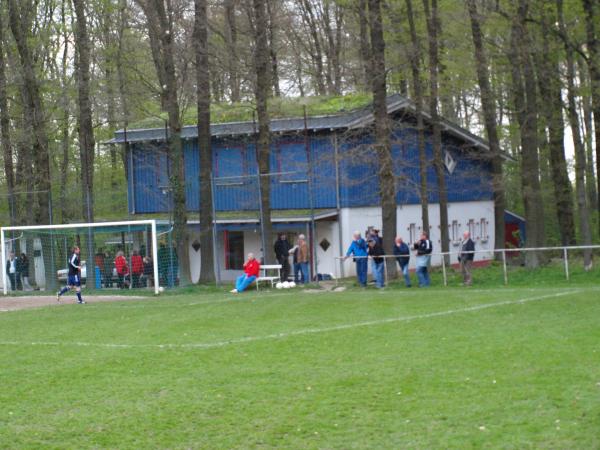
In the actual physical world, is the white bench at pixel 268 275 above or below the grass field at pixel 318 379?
above

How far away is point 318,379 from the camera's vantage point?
12312 millimetres

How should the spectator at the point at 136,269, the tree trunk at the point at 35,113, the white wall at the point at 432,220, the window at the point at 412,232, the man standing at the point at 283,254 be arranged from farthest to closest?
the window at the point at 412,232
the white wall at the point at 432,220
the tree trunk at the point at 35,113
the spectator at the point at 136,269
the man standing at the point at 283,254

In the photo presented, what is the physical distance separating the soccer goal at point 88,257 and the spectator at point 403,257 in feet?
26.2

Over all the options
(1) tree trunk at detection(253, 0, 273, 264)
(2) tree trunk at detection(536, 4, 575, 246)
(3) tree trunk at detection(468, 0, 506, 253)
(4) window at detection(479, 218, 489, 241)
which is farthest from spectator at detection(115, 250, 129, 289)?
(4) window at detection(479, 218, 489, 241)

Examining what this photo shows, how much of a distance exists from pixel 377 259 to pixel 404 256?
0.78m

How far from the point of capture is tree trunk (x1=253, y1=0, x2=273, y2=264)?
101ft

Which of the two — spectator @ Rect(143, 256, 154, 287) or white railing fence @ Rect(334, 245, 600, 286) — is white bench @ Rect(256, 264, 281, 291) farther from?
spectator @ Rect(143, 256, 154, 287)

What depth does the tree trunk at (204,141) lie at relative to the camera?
31562mm

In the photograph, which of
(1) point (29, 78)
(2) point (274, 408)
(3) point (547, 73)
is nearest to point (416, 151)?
(3) point (547, 73)

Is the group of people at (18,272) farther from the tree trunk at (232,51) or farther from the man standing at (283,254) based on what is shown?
the tree trunk at (232,51)

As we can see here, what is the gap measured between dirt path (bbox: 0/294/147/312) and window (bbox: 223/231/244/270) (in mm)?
9528

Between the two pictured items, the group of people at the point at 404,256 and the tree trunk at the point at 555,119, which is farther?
the tree trunk at the point at 555,119

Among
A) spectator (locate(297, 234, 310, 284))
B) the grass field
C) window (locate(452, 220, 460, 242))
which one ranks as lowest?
the grass field

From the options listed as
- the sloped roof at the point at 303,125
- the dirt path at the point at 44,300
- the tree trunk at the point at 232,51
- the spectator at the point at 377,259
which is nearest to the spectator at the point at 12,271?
the dirt path at the point at 44,300
